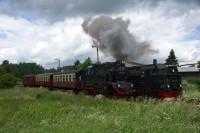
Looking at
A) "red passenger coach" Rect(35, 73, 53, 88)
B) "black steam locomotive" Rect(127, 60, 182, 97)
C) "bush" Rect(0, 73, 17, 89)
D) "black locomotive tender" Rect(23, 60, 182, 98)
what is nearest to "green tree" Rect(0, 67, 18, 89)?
"bush" Rect(0, 73, 17, 89)

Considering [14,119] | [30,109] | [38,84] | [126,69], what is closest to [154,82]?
[126,69]

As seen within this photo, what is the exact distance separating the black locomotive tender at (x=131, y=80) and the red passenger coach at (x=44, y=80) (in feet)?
55.9

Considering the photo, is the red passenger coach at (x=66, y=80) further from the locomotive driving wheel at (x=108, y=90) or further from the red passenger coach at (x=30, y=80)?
the red passenger coach at (x=30, y=80)

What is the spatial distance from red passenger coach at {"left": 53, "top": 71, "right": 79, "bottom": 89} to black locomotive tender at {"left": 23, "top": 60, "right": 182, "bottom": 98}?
238 centimetres

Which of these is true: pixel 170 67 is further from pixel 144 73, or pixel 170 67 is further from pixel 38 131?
pixel 38 131

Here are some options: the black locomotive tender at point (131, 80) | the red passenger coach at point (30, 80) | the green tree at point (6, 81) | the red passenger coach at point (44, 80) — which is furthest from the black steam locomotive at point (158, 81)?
the red passenger coach at point (30, 80)

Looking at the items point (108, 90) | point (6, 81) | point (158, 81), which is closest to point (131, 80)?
point (108, 90)

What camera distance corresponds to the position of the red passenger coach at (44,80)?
180ft

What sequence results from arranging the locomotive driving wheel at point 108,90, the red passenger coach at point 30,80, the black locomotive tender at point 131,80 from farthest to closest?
the red passenger coach at point 30,80, the locomotive driving wheel at point 108,90, the black locomotive tender at point 131,80

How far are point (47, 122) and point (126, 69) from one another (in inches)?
752

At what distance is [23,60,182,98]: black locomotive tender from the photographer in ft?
95.1

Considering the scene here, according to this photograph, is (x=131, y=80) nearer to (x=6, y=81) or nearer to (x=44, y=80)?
(x=44, y=80)

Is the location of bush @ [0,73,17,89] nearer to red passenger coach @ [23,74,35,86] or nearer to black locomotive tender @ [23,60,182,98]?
red passenger coach @ [23,74,35,86]

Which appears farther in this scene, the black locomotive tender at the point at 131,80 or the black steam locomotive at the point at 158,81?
the black locomotive tender at the point at 131,80
